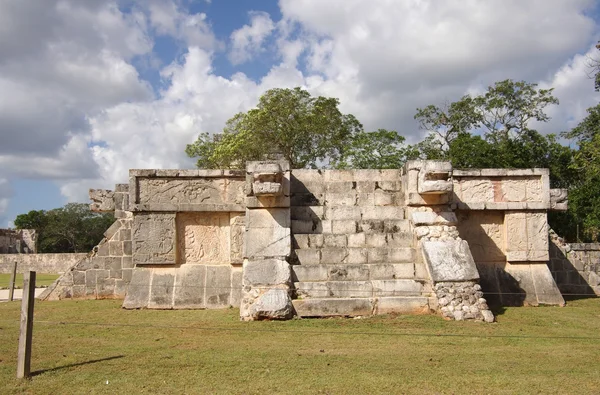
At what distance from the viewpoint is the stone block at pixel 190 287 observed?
8.91 m

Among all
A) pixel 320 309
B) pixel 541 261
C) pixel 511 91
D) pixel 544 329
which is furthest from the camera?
pixel 511 91

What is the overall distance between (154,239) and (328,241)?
3105 millimetres

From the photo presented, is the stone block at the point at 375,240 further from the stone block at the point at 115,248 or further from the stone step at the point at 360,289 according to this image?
the stone block at the point at 115,248

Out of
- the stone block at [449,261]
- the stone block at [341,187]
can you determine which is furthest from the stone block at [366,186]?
the stone block at [449,261]

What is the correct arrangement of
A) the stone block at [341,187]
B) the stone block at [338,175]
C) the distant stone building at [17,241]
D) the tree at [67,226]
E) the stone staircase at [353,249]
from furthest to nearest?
the tree at [67,226], the distant stone building at [17,241], the stone block at [338,175], the stone block at [341,187], the stone staircase at [353,249]

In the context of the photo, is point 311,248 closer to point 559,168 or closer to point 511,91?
point 559,168

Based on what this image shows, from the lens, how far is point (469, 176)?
31.2 feet

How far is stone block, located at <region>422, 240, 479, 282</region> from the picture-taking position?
7590 mm

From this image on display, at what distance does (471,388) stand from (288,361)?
5.70 ft

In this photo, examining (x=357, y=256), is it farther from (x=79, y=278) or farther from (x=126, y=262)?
(x=79, y=278)

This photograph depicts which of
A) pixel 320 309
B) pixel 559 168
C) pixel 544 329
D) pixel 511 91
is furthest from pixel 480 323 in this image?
pixel 511 91

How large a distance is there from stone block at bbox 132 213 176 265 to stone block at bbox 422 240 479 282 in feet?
14.3

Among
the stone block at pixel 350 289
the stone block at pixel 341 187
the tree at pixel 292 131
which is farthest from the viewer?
the tree at pixel 292 131

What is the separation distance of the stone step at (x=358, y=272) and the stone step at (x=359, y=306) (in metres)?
0.52
